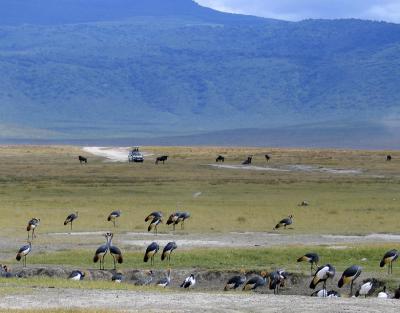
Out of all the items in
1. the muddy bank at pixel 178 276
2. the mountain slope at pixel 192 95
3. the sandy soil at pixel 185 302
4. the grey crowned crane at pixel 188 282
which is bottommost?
the muddy bank at pixel 178 276

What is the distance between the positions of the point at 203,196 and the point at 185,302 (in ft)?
81.0


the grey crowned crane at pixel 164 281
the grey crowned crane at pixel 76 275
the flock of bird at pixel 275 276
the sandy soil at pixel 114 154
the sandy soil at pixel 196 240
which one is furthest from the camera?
the sandy soil at pixel 114 154

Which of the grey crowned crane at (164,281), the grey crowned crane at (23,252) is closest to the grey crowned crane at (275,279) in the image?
the grey crowned crane at (164,281)

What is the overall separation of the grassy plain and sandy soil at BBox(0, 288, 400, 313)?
1102cm

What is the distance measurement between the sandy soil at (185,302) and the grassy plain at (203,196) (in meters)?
11.0

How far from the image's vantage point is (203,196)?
3966 cm

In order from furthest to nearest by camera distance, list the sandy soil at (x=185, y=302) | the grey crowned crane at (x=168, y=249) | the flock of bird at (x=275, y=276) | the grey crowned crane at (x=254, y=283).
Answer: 1. the grey crowned crane at (x=168, y=249)
2. the grey crowned crane at (x=254, y=283)
3. the flock of bird at (x=275, y=276)
4. the sandy soil at (x=185, y=302)

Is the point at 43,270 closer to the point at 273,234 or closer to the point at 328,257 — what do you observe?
the point at 328,257

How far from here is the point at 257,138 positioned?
444ft

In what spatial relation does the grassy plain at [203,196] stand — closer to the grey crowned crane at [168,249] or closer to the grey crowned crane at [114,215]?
the grey crowned crane at [114,215]

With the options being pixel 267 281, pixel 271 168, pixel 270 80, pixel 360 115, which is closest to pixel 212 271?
pixel 267 281

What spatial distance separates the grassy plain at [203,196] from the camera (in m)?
29.9

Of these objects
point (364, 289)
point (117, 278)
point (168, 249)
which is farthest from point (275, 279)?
point (168, 249)

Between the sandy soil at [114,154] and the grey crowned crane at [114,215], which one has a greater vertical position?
Answer: the sandy soil at [114,154]
